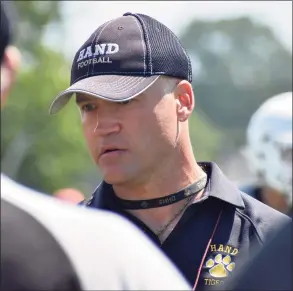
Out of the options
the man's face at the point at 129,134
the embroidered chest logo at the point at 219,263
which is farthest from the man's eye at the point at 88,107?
the embroidered chest logo at the point at 219,263

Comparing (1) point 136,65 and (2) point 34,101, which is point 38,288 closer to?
(1) point 136,65

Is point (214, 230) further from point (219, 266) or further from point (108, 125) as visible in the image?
point (108, 125)

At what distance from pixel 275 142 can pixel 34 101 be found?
41.5 m

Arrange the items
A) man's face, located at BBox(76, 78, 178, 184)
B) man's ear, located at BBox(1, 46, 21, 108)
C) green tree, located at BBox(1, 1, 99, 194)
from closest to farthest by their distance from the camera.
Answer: man's ear, located at BBox(1, 46, 21, 108) → man's face, located at BBox(76, 78, 178, 184) → green tree, located at BBox(1, 1, 99, 194)

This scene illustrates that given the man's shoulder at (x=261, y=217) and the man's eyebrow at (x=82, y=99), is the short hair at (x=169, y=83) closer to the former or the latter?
the man's eyebrow at (x=82, y=99)

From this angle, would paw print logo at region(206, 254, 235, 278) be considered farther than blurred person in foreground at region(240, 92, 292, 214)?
No

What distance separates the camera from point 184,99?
453cm

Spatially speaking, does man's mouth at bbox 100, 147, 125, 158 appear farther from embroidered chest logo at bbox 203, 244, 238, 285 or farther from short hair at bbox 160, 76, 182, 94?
embroidered chest logo at bbox 203, 244, 238, 285

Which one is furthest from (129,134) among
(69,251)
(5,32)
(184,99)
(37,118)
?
(37,118)

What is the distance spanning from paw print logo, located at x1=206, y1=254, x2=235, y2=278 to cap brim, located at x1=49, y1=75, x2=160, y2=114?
2.17 feet

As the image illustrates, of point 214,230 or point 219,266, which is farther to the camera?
point 214,230

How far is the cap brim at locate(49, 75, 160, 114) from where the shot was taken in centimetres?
423

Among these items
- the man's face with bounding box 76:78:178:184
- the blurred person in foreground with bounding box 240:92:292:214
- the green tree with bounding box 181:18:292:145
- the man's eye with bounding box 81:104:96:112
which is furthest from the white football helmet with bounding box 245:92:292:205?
the green tree with bounding box 181:18:292:145

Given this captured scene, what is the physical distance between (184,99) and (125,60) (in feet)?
1.05
